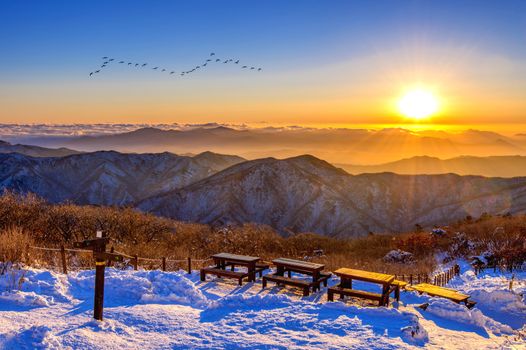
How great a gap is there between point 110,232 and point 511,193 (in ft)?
271

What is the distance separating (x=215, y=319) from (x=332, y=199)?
83334mm

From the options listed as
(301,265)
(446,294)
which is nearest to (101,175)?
(301,265)

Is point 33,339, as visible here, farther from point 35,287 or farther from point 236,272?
point 236,272

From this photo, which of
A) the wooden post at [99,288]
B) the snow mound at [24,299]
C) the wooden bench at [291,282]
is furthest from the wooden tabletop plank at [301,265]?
the snow mound at [24,299]

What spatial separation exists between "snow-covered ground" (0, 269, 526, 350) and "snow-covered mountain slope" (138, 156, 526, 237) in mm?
69375

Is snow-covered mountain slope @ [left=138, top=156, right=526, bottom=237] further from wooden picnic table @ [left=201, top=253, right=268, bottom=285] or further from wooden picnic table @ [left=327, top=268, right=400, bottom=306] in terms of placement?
wooden picnic table @ [left=327, top=268, right=400, bottom=306]

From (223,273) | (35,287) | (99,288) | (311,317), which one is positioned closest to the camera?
(99,288)

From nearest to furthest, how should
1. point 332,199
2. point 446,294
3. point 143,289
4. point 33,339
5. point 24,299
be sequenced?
point 33,339 < point 24,299 < point 143,289 < point 446,294 < point 332,199

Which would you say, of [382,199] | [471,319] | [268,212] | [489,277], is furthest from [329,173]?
[471,319]

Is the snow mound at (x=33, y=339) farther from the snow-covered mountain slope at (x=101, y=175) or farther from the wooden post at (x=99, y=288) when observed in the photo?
A: the snow-covered mountain slope at (x=101, y=175)

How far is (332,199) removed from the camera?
92.2 meters

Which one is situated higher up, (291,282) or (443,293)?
(291,282)

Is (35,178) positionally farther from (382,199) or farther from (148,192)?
(382,199)

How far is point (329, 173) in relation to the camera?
357ft
